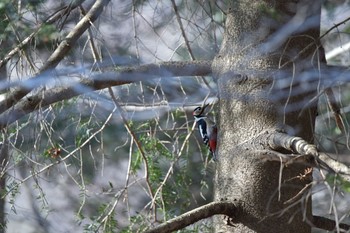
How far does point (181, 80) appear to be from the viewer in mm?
4008

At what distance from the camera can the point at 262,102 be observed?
3.09 meters

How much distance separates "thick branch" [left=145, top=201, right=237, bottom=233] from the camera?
9.30 ft

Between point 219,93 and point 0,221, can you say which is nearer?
point 219,93

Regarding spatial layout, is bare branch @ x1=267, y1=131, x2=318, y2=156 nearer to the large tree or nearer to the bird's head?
the large tree

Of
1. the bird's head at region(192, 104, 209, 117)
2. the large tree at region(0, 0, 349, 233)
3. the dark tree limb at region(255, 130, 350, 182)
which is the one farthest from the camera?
the bird's head at region(192, 104, 209, 117)

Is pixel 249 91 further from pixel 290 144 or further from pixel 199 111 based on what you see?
pixel 199 111

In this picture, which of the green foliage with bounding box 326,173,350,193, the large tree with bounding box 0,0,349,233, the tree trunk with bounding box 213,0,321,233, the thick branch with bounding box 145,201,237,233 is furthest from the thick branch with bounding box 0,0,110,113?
the green foliage with bounding box 326,173,350,193

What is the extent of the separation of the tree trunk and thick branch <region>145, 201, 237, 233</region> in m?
0.04

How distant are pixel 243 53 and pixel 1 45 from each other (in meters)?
0.83

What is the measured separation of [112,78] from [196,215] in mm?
577

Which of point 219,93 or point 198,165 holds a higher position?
point 198,165

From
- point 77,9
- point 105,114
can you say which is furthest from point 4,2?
point 105,114

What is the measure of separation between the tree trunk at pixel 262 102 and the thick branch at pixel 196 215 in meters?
0.04

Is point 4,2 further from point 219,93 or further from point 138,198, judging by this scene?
point 138,198
